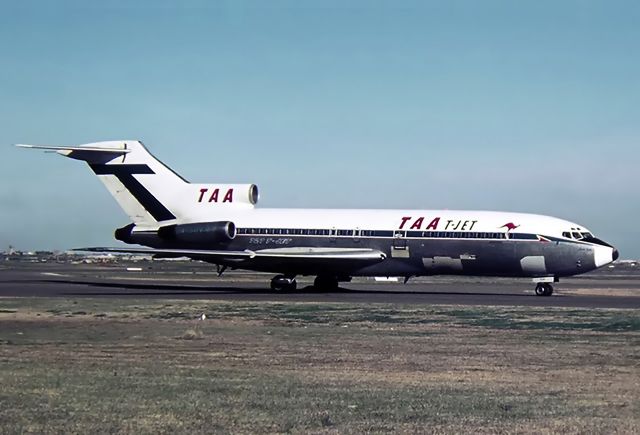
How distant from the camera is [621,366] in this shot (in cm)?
1587

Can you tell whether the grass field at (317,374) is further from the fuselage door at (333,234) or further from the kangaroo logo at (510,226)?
the fuselage door at (333,234)

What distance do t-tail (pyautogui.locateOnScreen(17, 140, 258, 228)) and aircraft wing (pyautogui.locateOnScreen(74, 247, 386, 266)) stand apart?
9.53ft

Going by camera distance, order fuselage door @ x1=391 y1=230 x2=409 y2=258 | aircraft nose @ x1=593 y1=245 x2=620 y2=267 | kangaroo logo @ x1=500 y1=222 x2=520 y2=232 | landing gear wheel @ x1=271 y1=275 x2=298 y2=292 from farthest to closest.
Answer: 1. landing gear wheel @ x1=271 y1=275 x2=298 y2=292
2. fuselage door @ x1=391 y1=230 x2=409 y2=258
3. kangaroo logo @ x1=500 y1=222 x2=520 y2=232
4. aircraft nose @ x1=593 y1=245 x2=620 y2=267

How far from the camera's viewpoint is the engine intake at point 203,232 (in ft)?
150

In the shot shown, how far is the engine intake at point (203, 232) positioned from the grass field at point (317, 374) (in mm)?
19208

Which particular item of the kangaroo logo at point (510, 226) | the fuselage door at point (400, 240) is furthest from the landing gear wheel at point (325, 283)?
the kangaroo logo at point (510, 226)

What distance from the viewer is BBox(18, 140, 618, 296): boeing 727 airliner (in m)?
42.2

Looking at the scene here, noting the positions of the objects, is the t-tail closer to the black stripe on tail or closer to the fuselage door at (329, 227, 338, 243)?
the black stripe on tail

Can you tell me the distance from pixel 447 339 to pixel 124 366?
786cm

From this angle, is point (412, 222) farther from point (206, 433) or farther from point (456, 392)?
point (206, 433)

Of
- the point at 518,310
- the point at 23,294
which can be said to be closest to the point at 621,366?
the point at 518,310

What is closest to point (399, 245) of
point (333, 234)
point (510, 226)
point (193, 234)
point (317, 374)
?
point (333, 234)

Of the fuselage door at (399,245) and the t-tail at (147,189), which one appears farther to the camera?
the t-tail at (147,189)

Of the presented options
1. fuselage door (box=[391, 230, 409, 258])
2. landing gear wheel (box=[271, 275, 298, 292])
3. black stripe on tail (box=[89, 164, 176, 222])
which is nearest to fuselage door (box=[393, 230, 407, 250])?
fuselage door (box=[391, 230, 409, 258])
